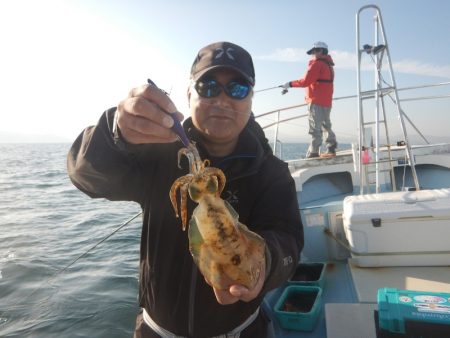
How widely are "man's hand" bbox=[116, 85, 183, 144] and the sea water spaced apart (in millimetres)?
2361

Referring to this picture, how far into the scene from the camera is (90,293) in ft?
23.8

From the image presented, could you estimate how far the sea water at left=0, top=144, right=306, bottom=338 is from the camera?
245 inches

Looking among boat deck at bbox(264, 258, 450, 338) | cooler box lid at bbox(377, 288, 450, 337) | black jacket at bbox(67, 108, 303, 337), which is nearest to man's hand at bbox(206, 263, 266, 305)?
black jacket at bbox(67, 108, 303, 337)

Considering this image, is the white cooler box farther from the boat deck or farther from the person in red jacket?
the person in red jacket

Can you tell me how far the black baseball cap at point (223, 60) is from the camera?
244 centimetres

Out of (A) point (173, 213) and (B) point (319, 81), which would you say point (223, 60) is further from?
(B) point (319, 81)

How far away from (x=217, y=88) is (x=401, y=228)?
361 centimetres

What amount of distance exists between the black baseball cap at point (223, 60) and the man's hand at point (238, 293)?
131 cm

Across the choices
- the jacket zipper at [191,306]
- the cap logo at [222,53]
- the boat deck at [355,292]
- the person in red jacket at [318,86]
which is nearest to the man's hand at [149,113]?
the cap logo at [222,53]

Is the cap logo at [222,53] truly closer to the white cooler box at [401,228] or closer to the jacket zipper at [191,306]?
the jacket zipper at [191,306]

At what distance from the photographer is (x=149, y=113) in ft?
5.73

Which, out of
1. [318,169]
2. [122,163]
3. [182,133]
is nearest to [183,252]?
[122,163]

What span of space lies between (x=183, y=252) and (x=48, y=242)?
371 inches

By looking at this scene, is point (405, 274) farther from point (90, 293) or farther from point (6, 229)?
point (6, 229)
